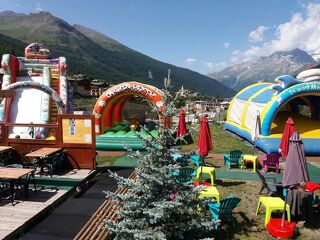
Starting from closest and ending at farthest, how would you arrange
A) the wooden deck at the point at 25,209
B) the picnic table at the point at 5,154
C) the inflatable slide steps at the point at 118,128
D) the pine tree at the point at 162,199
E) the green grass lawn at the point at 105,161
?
the pine tree at the point at 162,199, the wooden deck at the point at 25,209, the picnic table at the point at 5,154, the green grass lawn at the point at 105,161, the inflatable slide steps at the point at 118,128

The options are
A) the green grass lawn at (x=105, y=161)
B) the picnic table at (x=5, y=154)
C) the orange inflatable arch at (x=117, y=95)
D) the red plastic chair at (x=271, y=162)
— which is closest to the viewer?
the picnic table at (x=5, y=154)

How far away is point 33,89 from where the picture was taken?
17.4 metres

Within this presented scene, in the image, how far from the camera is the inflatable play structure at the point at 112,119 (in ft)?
53.6

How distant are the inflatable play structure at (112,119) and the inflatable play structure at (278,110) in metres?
5.50

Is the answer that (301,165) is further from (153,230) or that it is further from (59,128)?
(59,128)

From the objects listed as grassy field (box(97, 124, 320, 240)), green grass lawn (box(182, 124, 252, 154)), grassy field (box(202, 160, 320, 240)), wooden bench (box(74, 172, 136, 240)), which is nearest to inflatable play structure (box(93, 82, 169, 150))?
green grass lawn (box(182, 124, 252, 154))

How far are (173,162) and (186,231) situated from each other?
1237 millimetres

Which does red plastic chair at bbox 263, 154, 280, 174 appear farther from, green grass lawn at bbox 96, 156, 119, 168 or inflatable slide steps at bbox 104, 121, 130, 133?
inflatable slide steps at bbox 104, 121, 130, 133

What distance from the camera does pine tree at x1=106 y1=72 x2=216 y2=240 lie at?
5.21 m

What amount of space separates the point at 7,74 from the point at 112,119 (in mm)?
6438

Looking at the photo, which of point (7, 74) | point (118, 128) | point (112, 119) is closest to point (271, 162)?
point (118, 128)

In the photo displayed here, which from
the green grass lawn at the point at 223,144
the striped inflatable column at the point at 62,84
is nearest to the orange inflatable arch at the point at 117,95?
the striped inflatable column at the point at 62,84

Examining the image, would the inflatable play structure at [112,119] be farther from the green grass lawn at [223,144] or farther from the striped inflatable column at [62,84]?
the green grass lawn at [223,144]

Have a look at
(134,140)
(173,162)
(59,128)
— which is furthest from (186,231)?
(134,140)
